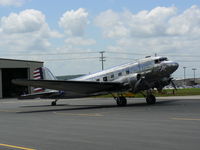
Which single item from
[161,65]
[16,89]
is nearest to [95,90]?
[161,65]

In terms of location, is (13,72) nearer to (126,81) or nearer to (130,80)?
(126,81)

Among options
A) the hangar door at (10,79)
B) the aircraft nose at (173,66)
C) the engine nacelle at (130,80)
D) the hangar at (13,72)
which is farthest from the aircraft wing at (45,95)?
the hangar door at (10,79)

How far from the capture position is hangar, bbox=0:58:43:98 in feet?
241

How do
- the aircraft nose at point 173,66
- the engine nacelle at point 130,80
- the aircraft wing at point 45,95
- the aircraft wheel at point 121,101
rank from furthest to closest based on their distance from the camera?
the aircraft wing at point 45,95, the aircraft wheel at point 121,101, the engine nacelle at point 130,80, the aircraft nose at point 173,66

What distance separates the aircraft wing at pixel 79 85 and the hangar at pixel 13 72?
48760 mm

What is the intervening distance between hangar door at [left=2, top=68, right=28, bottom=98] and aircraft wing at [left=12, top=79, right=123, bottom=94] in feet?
178

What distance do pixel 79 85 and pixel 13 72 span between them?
59175 mm

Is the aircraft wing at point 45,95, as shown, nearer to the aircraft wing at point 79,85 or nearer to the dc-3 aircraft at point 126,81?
the dc-3 aircraft at point 126,81

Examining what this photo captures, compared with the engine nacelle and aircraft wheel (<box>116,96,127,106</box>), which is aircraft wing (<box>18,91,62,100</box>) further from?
the engine nacelle

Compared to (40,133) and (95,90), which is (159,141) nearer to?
(40,133)

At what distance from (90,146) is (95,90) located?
727 inches

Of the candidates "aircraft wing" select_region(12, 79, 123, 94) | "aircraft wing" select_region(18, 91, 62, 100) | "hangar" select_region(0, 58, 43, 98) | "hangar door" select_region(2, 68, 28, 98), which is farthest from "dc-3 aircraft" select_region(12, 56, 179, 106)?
"hangar door" select_region(2, 68, 28, 98)

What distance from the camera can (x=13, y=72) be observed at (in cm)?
8175

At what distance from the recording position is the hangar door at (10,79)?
264 feet
